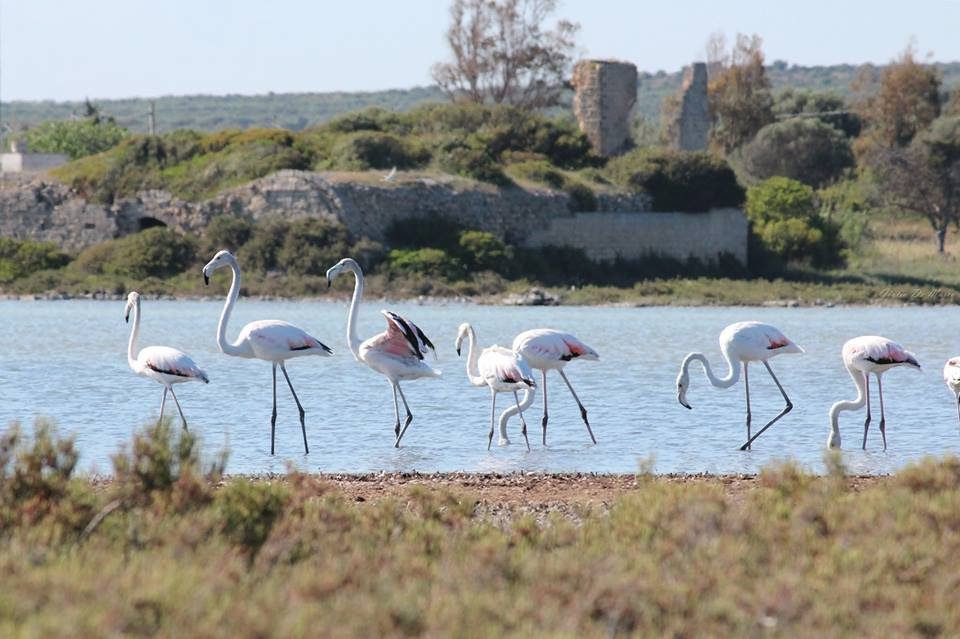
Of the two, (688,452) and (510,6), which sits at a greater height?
(510,6)

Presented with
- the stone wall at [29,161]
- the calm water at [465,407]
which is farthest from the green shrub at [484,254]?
the stone wall at [29,161]

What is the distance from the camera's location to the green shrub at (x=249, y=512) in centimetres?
723

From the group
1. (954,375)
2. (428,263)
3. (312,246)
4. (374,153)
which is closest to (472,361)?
(954,375)

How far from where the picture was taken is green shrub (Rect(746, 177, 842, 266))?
58250 mm

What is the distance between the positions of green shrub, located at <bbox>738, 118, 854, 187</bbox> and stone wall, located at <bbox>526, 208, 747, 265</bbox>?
15826 mm

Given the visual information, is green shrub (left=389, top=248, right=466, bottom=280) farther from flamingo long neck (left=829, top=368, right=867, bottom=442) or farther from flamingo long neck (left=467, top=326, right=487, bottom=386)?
flamingo long neck (left=829, top=368, right=867, bottom=442)

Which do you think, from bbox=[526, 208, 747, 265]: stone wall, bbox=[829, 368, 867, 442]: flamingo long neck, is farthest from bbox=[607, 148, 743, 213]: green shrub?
bbox=[829, 368, 867, 442]: flamingo long neck

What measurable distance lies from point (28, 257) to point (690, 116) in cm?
2660

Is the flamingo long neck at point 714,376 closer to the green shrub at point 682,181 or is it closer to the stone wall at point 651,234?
the stone wall at point 651,234

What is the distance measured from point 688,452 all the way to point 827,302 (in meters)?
36.8

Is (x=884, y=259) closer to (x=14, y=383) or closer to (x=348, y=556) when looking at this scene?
(x=14, y=383)

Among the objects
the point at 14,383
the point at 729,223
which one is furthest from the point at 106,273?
the point at 14,383

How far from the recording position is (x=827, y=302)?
1962 inches

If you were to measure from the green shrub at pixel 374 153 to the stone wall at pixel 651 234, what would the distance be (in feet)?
16.5
